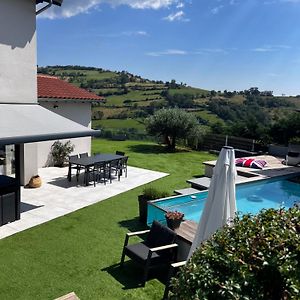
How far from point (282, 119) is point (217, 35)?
12578 millimetres

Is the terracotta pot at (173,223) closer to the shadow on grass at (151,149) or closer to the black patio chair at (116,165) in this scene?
the black patio chair at (116,165)

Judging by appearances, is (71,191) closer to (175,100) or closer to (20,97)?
(20,97)

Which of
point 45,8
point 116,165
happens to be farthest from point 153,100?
point 45,8

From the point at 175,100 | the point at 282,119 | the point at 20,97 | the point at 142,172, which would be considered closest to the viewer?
the point at 20,97

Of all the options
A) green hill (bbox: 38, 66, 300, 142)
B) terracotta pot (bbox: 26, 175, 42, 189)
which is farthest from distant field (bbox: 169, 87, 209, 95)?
terracotta pot (bbox: 26, 175, 42, 189)

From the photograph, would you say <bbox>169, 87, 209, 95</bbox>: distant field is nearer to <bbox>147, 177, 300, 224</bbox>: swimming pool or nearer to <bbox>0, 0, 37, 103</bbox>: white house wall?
<bbox>147, 177, 300, 224</bbox>: swimming pool

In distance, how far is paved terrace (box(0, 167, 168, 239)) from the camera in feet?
54.0

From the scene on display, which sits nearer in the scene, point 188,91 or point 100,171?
point 100,171

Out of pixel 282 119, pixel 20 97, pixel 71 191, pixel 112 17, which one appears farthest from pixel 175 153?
pixel 20 97

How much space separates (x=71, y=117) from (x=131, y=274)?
22.2 m

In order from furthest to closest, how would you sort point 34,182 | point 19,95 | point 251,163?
point 251,163, point 34,182, point 19,95

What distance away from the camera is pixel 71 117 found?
31250 millimetres

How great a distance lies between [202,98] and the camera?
103750 millimetres

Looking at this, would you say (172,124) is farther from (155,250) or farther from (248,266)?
(248,266)
